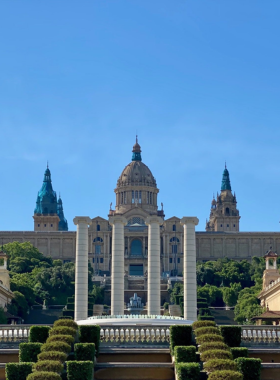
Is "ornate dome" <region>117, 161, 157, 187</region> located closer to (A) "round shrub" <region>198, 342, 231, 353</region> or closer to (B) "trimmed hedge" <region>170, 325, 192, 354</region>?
(B) "trimmed hedge" <region>170, 325, 192, 354</region>

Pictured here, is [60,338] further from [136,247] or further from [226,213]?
[226,213]

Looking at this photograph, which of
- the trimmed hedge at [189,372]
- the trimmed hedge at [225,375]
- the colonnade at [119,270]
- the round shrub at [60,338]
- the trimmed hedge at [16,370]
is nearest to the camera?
the trimmed hedge at [225,375]

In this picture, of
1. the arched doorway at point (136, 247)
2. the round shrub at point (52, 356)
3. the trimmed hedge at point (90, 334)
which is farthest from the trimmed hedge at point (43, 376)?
the arched doorway at point (136, 247)

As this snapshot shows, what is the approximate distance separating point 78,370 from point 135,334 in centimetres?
661

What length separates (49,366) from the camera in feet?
102

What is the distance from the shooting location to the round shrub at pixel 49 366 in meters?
31.0

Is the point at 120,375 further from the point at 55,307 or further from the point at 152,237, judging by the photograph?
the point at 55,307

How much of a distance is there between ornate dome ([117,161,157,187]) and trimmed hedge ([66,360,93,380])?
157 meters

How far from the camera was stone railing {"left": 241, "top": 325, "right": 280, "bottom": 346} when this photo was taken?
37.4 meters

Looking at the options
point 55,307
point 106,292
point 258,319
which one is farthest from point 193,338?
point 106,292

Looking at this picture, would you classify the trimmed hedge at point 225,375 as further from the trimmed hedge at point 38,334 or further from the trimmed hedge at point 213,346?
the trimmed hedge at point 38,334

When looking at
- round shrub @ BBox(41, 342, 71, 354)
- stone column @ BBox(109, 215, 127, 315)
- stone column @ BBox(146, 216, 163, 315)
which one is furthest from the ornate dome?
round shrub @ BBox(41, 342, 71, 354)

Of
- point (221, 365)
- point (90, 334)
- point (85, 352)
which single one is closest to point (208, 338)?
point (221, 365)

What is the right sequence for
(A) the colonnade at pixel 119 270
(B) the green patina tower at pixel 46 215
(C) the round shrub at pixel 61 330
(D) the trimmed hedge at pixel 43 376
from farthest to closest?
1. (B) the green patina tower at pixel 46 215
2. (A) the colonnade at pixel 119 270
3. (C) the round shrub at pixel 61 330
4. (D) the trimmed hedge at pixel 43 376
